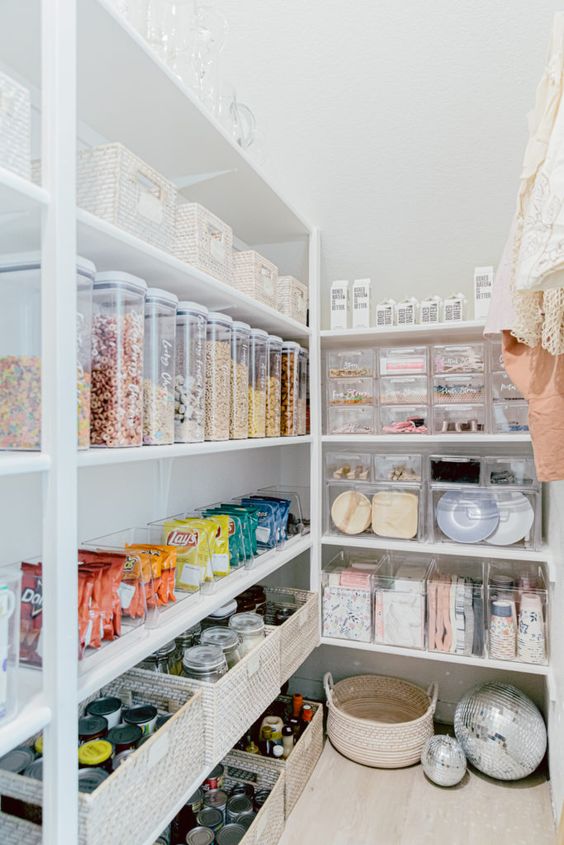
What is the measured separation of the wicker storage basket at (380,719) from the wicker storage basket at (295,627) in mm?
328

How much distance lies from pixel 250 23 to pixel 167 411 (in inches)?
54.2

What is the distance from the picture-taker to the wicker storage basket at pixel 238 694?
136cm

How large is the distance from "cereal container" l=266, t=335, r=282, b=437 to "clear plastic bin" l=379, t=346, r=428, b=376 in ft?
1.43

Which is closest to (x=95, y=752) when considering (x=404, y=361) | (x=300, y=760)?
(x=300, y=760)

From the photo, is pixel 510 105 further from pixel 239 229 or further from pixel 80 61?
pixel 80 61

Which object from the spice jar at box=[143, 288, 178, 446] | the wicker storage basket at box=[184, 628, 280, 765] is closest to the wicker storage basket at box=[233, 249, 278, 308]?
the spice jar at box=[143, 288, 178, 446]

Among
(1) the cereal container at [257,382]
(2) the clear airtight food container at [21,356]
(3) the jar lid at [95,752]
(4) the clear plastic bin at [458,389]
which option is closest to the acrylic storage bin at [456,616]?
(4) the clear plastic bin at [458,389]

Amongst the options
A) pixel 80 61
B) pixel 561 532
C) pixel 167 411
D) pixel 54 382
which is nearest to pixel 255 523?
pixel 167 411

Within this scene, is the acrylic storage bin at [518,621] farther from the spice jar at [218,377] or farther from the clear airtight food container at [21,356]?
the clear airtight food container at [21,356]

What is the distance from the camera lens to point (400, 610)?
2.11 metres

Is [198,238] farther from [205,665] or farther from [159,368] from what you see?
[205,665]

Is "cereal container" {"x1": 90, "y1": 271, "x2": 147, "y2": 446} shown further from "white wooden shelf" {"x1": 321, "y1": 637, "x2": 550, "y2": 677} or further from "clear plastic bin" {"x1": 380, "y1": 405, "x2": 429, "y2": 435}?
"white wooden shelf" {"x1": 321, "y1": 637, "x2": 550, "y2": 677}

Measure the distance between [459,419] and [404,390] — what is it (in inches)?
8.9

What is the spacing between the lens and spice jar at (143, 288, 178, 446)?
1212 millimetres
